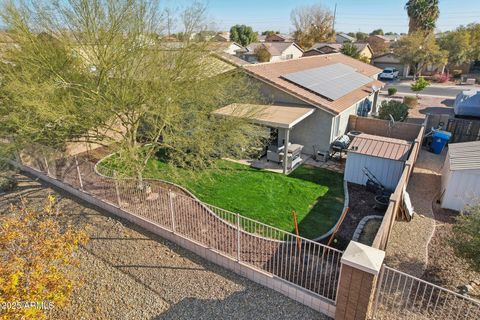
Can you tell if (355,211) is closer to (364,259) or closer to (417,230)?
(417,230)

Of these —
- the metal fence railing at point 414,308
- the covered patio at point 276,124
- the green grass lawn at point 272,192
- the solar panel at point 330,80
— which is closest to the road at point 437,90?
the solar panel at point 330,80

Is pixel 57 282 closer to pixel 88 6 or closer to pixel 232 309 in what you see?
pixel 232 309

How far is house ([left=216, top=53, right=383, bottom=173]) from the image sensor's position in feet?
48.6

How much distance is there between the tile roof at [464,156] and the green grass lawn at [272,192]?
4.47 meters

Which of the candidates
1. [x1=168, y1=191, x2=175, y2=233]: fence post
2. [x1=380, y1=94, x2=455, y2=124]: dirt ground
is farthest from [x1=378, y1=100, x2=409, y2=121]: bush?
[x1=168, y1=191, x2=175, y2=233]: fence post

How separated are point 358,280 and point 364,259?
0.48m

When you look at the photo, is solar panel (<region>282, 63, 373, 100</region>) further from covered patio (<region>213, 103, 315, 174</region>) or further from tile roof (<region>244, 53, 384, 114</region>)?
covered patio (<region>213, 103, 315, 174</region>)

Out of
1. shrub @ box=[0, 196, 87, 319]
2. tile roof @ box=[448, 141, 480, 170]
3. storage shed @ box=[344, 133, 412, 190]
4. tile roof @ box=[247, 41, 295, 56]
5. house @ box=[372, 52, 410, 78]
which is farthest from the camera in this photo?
tile roof @ box=[247, 41, 295, 56]

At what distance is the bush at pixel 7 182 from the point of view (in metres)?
13.1

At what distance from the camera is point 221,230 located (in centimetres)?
988

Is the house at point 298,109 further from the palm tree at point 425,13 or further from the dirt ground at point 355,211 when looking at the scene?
the palm tree at point 425,13

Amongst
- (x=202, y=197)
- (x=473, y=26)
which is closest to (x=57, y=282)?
(x=202, y=197)

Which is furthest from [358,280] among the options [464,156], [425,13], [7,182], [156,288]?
[425,13]

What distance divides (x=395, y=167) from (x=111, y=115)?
11.7 m
